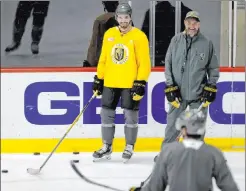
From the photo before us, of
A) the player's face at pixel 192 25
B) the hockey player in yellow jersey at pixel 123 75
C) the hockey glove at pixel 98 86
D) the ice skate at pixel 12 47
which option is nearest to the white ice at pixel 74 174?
the hockey player in yellow jersey at pixel 123 75

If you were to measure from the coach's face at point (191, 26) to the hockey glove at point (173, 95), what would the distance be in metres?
0.40

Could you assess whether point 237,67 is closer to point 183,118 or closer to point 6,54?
point 6,54

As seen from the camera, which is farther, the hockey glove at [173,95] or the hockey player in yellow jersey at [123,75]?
the hockey player in yellow jersey at [123,75]

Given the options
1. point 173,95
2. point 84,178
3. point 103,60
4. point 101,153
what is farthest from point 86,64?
point 84,178

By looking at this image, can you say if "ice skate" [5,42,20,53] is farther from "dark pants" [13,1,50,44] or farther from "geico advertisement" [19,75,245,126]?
"geico advertisement" [19,75,245,126]

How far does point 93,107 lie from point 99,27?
0.64m

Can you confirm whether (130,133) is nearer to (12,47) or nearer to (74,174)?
(74,174)

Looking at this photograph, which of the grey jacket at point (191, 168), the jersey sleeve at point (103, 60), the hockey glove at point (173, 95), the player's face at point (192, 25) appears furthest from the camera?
the jersey sleeve at point (103, 60)

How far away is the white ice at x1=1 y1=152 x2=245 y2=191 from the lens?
477 cm

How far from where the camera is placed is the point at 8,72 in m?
5.61

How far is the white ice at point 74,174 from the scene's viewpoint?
Answer: 477 cm

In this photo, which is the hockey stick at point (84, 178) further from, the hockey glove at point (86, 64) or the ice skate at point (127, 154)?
the hockey glove at point (86, 64)

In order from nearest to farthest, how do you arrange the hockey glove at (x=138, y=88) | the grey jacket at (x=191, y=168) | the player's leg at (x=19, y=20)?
1. the grey jacket at (x=191, y=168)
2. the hockey glove at (x=138, y=88)
3. the player's leg at (x=19, y=20)

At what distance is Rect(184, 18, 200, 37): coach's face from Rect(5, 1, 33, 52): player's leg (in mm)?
1356
